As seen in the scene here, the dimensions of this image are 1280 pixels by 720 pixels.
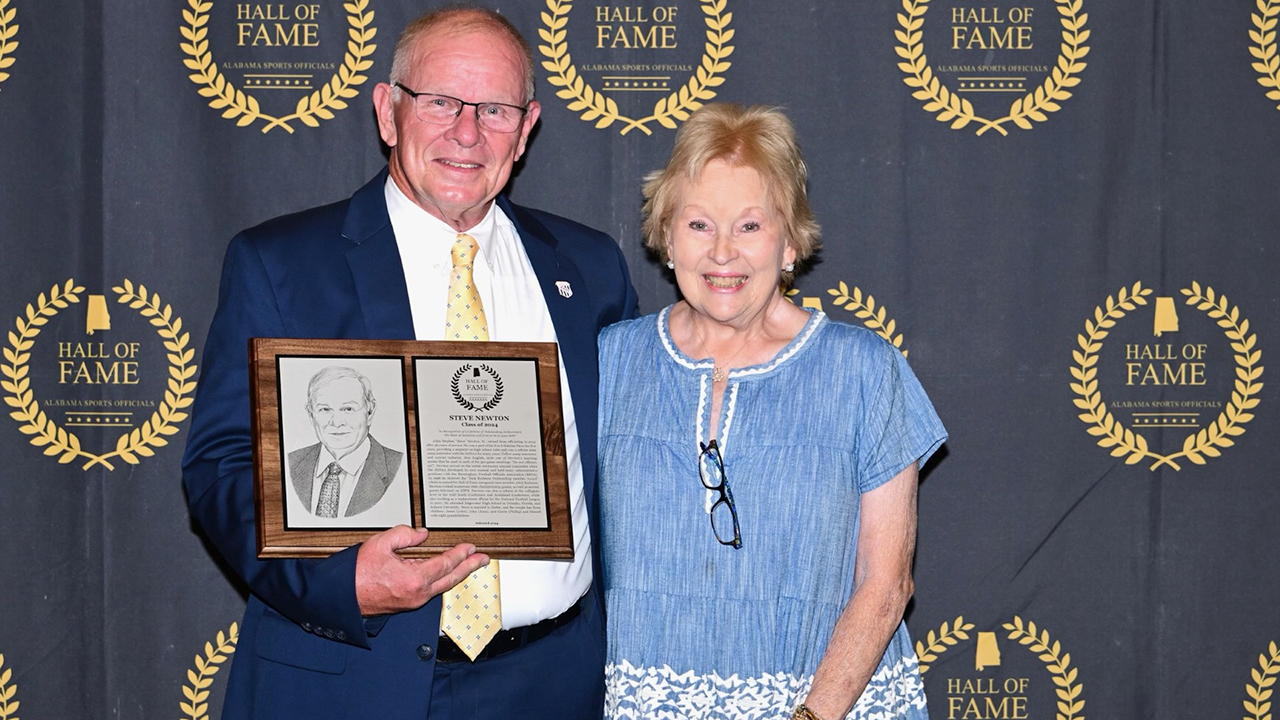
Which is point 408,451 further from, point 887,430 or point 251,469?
point 887,430

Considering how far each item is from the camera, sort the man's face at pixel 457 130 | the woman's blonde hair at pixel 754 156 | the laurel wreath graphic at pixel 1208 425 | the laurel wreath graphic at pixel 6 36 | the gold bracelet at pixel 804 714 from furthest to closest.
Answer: the laurel wreath graphic at pixel 1208 425
the laurel wreath graphic at pixel 6 36
the man's face at pixel 457 130
the woman's blonde hair at pixel 754 156
the gold bracelet at pixel 804 714

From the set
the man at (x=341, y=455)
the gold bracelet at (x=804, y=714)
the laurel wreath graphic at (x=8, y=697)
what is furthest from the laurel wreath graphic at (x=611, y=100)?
the laurel wreath graphic at (x=8, y=697)

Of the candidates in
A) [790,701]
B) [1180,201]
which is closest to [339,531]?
[790,701]

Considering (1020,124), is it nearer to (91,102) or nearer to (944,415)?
(944,415)

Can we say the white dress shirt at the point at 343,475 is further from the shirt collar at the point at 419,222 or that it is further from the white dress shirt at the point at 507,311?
the shirt collar at the point at 419,222

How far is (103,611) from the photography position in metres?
2.92

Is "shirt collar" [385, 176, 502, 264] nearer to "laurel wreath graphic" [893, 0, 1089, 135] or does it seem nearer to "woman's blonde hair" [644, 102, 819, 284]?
"woman's blonde hair" [644, 102, 819, 284]

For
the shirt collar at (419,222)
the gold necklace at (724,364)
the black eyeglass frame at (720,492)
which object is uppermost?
the shirt collar at (419,222)

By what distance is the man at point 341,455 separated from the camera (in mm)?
1820

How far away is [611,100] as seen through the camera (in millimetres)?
2914

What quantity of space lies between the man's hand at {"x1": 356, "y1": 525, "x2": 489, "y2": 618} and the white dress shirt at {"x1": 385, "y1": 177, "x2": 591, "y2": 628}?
0.26m

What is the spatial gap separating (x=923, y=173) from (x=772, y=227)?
3.54ft

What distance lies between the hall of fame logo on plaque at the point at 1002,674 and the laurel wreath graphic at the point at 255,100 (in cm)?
207

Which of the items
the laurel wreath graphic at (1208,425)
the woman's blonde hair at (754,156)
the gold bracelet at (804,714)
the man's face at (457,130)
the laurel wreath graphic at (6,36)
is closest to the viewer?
the gold bracelet at (804,714)
